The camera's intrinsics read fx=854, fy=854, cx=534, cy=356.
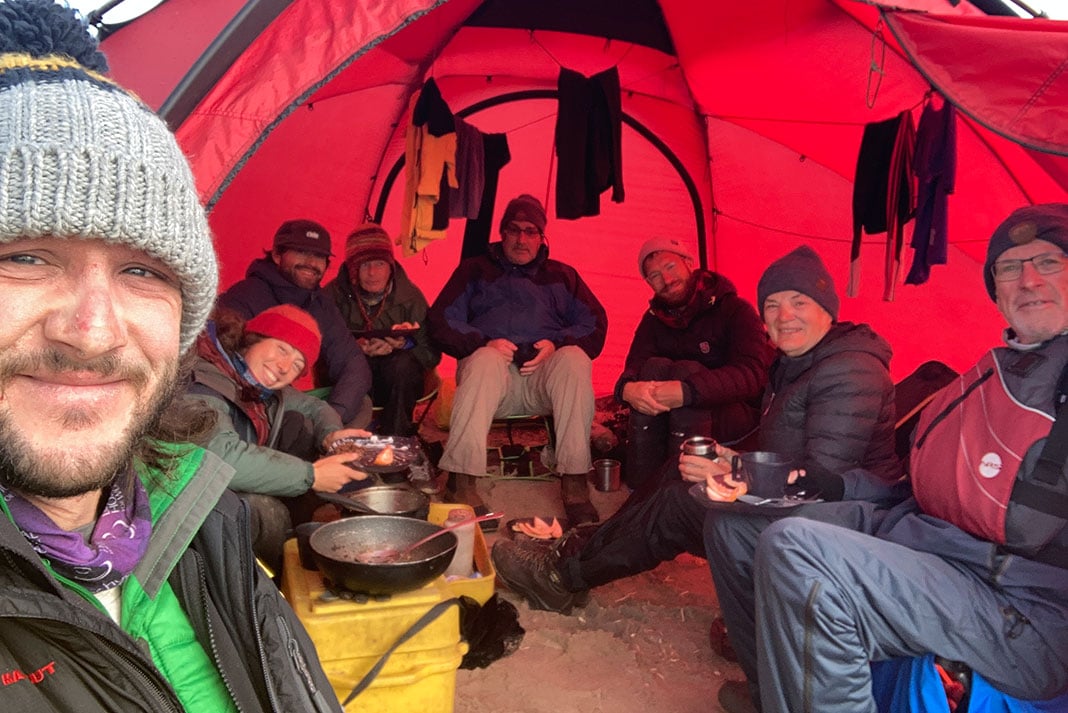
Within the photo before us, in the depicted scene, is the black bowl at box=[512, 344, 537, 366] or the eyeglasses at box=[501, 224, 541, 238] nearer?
the black bowl at box=[512, 344, 537, 366]

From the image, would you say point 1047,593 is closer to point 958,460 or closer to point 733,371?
point 958,460

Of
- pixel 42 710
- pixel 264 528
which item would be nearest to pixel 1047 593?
pixel 42 710

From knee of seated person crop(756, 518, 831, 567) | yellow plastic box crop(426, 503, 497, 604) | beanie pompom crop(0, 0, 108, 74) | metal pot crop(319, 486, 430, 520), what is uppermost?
beanie pompom crop(0, 0, 108, 74)

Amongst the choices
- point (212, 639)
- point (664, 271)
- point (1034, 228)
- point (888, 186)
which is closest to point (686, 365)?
point (664, 271)

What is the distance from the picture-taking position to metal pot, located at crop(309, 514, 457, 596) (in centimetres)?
193

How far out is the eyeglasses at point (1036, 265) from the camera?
208cm

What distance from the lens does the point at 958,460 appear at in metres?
2.05

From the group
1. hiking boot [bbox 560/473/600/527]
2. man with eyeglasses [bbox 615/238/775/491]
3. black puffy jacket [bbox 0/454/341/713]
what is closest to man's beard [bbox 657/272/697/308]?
man with eyeglasses [bbox 615/238/775/491]

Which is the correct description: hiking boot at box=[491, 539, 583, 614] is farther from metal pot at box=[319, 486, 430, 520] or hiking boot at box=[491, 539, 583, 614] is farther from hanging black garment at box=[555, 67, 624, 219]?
hanging black garment at box=[555, 67, 624, 219]

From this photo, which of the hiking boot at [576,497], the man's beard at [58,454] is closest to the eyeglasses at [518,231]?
the hiking boot at [576,497]

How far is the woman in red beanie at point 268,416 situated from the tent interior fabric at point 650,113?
711mm

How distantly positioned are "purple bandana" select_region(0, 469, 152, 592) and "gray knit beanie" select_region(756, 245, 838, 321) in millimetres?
2165

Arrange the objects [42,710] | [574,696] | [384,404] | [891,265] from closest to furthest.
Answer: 1. [42,710]
2. [574,696]
3. [891,265]
4. [384,404]

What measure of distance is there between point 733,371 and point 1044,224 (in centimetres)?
190
